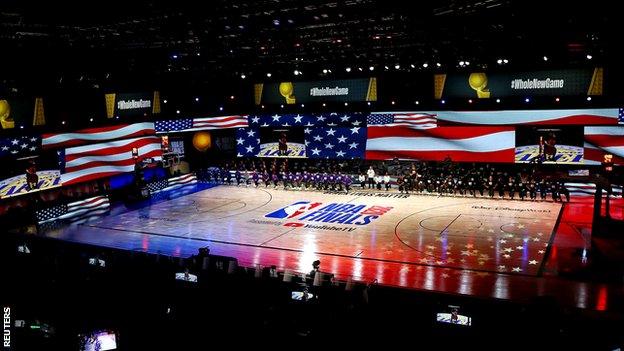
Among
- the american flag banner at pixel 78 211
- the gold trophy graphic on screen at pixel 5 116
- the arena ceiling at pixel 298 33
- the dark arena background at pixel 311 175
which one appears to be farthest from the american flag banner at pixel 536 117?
the gold trophy graphic on screen at pixel 5 116

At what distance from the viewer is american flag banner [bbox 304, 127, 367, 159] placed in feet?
109

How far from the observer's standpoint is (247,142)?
3641 centimetres

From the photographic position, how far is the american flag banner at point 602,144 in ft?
87.4

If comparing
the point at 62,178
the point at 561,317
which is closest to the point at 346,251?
the point at 561,317

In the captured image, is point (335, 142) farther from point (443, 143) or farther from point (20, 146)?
point (20, 146)

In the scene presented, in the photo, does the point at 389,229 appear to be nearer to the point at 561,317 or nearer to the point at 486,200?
the point at 486,200

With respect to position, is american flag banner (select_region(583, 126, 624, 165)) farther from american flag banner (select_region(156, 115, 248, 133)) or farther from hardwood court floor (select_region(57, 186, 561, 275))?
american flag banner (select_region(156, 115, 248, 133))

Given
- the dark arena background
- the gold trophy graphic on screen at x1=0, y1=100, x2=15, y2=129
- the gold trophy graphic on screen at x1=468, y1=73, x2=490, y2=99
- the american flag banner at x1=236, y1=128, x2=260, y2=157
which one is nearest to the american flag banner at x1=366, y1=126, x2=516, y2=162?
the dark arena background

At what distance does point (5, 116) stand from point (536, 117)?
85.3ft

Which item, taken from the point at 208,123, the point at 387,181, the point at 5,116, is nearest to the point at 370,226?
the point at 387,181

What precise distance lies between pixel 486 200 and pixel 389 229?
8.24 meters

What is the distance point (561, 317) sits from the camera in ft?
31.0

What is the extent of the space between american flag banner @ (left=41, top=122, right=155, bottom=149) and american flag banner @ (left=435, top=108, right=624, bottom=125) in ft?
57.8

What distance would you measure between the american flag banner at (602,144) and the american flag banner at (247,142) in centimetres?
1992
